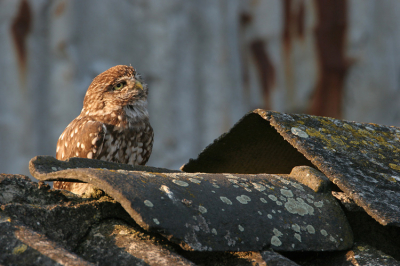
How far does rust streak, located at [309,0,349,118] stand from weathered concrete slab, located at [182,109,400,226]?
3954 mm

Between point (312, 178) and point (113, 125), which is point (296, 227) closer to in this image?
point (312, 178)

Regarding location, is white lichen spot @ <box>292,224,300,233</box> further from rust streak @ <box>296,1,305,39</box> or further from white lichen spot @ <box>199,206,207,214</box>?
rust streak @ <box>296,1,305,39</box>

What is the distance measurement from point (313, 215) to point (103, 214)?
926 mm

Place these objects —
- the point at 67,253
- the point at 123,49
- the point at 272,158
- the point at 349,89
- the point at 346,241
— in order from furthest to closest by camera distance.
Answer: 1. the point at 349,89
2. the point at 123,49
3. the point at 272,158
4. the point at 346,241
5. the point at 67,253

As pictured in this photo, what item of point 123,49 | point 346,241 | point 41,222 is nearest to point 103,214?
point 41,222

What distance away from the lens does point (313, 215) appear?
1.83 metres

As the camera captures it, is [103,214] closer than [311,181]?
Yes

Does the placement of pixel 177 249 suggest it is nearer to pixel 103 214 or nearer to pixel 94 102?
pixel 103 214

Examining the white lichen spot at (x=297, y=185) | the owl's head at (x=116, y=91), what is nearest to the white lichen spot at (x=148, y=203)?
the white lichen spot at (x=297, y=185)

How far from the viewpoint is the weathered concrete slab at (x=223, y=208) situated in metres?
1.44

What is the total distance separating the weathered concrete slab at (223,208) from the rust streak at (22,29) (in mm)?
4529

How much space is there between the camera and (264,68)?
6902 millimetres

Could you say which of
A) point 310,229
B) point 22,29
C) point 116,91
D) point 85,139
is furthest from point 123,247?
point 22,29

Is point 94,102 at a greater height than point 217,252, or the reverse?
point 94,102
